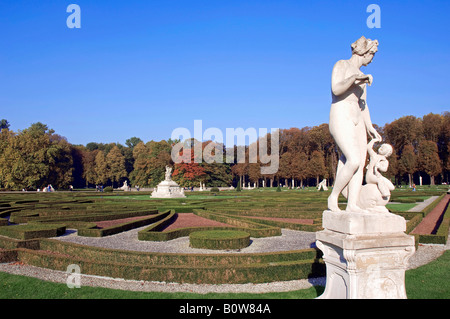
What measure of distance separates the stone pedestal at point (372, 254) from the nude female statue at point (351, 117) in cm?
36

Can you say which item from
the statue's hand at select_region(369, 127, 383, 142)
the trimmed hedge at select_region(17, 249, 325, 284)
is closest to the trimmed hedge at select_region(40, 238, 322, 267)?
the trimmed hedge at select_region(17, 249, 325, 284)

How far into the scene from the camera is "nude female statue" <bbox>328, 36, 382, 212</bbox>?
473 centimetres

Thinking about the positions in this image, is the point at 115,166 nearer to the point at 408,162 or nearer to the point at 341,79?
the point at 408,162

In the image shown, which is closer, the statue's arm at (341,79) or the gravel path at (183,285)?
the statue's arm at (341,79)

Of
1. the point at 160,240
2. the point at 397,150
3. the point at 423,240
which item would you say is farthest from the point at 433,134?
the point at 160,240

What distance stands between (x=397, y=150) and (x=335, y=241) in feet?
191

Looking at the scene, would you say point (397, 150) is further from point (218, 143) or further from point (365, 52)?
point (365, 52)

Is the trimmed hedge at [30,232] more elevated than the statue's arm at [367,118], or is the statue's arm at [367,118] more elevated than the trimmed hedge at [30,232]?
the statue's arm at [367,118]

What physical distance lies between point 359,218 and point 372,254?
19.6 inches

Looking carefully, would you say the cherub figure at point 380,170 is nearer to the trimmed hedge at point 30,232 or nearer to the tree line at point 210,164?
the trimmed hedge at point 30,232

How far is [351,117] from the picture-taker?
4.80 meters

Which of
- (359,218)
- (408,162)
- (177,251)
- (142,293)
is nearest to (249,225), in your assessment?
(177,251)

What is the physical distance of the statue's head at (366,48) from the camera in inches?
193

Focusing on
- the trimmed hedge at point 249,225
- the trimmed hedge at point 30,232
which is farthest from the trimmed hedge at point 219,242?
the trimmed hedge at point 30,232
